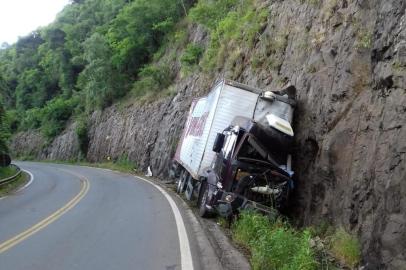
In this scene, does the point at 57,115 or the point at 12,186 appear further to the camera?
the point at 57,115

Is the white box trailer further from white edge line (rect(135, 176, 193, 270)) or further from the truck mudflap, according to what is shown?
the truck mudflap

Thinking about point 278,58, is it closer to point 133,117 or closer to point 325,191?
point 325,191

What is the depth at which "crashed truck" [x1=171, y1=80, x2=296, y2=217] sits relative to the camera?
1266cm

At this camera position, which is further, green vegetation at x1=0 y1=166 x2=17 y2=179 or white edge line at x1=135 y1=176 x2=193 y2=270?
green vegetation at x1=0 y1=166 x2=17 y2=179

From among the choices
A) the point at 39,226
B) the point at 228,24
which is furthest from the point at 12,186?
the point at 39,226

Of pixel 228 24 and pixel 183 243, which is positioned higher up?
pixel 228 24

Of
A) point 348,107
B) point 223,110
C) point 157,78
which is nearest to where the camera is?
point 348,107

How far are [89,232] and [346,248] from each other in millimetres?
5497

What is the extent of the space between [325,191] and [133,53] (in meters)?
40.8

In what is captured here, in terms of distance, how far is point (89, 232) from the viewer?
11.5 m

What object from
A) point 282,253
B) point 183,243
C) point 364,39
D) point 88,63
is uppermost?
point 88,63

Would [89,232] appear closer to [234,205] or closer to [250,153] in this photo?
[234,205]

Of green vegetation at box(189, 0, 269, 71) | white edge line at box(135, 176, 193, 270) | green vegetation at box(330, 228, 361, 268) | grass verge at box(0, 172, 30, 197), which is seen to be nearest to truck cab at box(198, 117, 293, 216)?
white edge line at box(135, 176, 193, 270)

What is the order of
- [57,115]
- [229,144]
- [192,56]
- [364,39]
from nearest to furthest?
1. [364,39]
2. [229,144]
3. [192,56]
4. [57,115]
